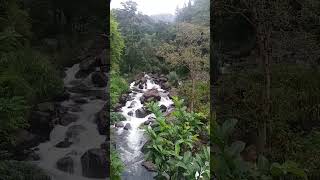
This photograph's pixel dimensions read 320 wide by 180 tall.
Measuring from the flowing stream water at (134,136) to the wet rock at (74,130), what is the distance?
0.26 meters

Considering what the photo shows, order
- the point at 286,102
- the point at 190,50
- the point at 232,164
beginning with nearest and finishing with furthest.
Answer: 1. the point at 232,164
2. the point at 286,102
3. the point at 190,50

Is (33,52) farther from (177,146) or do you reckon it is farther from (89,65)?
(177,146)

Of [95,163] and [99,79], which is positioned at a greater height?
[99,79]

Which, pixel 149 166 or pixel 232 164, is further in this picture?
pixel 149 166

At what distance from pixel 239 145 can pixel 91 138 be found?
1017 mm

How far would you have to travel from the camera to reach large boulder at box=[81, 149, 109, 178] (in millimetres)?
2877

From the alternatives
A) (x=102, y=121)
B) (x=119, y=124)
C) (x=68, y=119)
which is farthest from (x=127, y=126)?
(x=68, y=119)

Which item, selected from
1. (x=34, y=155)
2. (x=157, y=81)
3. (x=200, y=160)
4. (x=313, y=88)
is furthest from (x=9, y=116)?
(x=313, y=88)

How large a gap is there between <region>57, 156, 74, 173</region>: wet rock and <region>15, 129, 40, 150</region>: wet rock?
0.20 m

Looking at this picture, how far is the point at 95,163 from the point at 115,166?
139 mm

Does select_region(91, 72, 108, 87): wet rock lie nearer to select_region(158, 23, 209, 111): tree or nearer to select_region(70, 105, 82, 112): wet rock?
select_region(70, 105, 82, 112): wet rock

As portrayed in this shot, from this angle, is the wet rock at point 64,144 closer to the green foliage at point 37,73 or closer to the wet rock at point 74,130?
the wet rock at point 74,130

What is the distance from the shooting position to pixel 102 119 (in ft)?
9.42

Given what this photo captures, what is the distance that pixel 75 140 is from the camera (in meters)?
2.88
